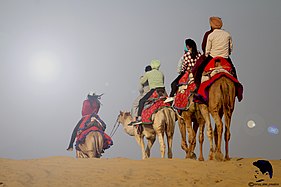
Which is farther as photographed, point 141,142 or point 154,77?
point 141,142

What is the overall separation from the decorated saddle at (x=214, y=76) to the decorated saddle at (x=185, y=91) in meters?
0.67

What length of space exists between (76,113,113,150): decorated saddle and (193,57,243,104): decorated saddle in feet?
18.7

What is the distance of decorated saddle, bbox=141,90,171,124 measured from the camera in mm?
14172

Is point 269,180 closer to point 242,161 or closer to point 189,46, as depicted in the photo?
point 242,161

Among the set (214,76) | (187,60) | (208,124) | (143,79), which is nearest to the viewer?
(214,76)

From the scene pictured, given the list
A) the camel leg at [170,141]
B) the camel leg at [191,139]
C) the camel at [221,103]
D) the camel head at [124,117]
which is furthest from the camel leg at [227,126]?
the camel head at [124,117]

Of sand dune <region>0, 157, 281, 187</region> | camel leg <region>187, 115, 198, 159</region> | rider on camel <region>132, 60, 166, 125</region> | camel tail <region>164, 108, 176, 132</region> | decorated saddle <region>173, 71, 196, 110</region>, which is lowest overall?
sand dune <region>0, 157, 281, 187</region>

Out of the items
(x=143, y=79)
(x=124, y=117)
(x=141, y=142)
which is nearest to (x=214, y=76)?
(x=143, y=79)

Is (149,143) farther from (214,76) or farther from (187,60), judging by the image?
(214,76)

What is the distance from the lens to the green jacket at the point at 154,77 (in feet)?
48.4

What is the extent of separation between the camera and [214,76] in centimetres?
1057

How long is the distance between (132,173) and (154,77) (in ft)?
20.3

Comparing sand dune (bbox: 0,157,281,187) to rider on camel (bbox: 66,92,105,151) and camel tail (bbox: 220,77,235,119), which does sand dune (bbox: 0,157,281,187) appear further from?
rider on camel (bbox: 66,92,105,151)

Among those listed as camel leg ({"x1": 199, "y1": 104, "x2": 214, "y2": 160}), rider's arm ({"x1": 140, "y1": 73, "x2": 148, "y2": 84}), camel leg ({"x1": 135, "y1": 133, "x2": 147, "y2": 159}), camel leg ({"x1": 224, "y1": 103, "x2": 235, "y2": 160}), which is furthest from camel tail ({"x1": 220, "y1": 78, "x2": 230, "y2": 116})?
camel leg ({"x1": 135, "y1": 133, "x2": 147, "y2": 159})
